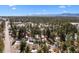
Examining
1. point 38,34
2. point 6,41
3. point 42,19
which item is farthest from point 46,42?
point 6,41

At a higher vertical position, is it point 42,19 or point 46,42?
point 42,19

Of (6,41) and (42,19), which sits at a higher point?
(42,19)

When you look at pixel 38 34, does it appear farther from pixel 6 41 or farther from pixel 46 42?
pixel 6 41

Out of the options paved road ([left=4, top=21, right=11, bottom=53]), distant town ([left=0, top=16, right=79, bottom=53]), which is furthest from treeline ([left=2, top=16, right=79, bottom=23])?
paved road ([left=4, top=21, right=11, bottom=53])

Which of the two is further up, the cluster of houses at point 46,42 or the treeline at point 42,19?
the treeline at point 42,19

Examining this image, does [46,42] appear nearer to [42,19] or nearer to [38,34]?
[38,34]

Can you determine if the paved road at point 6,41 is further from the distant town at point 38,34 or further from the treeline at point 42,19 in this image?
the treeline at point 42,19

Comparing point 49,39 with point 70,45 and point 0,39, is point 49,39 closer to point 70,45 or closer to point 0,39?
point 70,45

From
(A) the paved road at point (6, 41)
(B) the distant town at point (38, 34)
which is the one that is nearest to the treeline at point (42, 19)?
(B) the distant town at point (38, 34)

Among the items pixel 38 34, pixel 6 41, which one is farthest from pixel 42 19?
pixel 6 41
